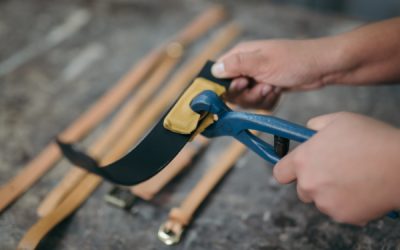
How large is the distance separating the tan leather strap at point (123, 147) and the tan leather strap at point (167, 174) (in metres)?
0.11

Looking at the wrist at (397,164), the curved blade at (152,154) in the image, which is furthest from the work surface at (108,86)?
the wrist at (397,164)

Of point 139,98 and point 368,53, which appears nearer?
point 368,53

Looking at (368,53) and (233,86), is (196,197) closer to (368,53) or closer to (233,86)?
(233,86)

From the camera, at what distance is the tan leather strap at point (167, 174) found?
97 cm

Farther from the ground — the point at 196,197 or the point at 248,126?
the point at 248,126

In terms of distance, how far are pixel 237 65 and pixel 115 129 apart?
1.26 ft

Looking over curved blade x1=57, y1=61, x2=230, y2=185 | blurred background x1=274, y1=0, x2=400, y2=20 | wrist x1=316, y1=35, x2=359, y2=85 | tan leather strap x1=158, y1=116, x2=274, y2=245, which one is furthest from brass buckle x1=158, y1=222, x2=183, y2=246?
blurred background x1=274, y1=0, x2=400, y2=20

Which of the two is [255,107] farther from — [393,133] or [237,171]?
[393,133]

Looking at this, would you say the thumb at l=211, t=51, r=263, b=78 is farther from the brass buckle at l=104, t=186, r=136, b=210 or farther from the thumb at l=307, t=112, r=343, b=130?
the brass buckle at l=104, t=186, r=136, b=210

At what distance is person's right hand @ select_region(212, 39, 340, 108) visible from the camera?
0.88 m

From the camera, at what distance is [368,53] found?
0.88 m

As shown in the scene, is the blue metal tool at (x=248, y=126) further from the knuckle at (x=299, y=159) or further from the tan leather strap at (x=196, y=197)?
the tan leather strap at (x=196, y=197)

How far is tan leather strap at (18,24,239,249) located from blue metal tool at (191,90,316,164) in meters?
0.32

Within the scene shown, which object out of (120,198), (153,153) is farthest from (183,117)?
(120,198)
